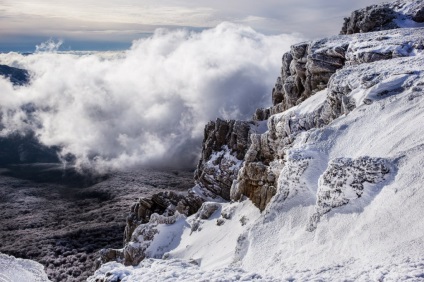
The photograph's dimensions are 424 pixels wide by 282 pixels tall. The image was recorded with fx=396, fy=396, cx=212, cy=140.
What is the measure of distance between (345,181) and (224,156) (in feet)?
177

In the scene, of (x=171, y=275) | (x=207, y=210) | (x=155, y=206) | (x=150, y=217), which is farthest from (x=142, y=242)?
(x=171, y=275)

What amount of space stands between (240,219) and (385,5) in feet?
184

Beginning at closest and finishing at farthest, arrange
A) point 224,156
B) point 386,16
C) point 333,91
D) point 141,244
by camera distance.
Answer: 1. point 333,91
2. point 141,244
3. point 386,16
4. point 224,156

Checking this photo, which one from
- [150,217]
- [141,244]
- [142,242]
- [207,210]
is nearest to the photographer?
[141,244]

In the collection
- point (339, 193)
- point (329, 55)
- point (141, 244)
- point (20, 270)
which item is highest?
point (329, 55)

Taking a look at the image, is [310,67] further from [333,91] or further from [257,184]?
[257,184]

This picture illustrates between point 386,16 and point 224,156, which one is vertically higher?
point 386,16

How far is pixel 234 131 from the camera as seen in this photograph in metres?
84.1

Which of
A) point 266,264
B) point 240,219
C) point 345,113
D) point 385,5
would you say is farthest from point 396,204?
point 385,5

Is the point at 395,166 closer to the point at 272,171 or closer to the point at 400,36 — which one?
the point at 272,171

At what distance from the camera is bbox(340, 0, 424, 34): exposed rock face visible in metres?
76.5

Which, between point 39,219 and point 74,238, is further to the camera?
point 39,219

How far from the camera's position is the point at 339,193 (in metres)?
31.7

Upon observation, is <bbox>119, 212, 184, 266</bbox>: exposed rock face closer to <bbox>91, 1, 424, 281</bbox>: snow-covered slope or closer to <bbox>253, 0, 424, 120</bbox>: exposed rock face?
<bbox>91, 1, 424, 281</bbox>: snow-covered slope
